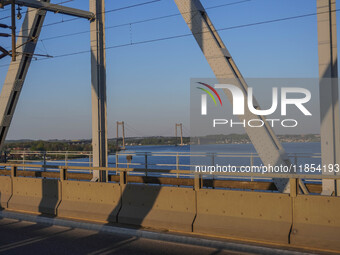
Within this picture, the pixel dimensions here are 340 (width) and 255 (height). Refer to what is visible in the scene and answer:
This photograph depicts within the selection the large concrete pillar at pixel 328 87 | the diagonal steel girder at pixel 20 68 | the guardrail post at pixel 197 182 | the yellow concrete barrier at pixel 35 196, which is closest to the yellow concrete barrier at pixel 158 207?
the guardrail post at pixel 197 182

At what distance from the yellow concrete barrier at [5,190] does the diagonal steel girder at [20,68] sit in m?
4.98

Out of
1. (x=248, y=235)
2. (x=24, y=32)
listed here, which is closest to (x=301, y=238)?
(x=248, y=235)

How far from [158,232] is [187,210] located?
0.80 m

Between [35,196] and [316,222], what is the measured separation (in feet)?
28.7

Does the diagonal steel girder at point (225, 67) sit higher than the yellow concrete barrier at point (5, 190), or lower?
higher

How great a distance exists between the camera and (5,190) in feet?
49.6

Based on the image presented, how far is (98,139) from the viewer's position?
1566 centimetres

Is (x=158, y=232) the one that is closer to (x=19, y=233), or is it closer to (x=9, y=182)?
(x=19, y=233)

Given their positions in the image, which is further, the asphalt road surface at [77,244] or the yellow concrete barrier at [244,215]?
the asphalt road surface at [77,244]

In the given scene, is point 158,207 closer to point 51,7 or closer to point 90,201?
point 90,201

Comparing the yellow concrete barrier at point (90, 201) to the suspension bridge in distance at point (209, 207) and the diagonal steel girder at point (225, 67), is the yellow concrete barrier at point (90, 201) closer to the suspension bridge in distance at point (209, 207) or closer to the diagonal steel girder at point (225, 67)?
the suspension bridge in distance at point (209, 207)

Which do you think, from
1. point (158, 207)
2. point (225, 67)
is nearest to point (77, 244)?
point (158, 207)

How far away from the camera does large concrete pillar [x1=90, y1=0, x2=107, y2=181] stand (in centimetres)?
1561

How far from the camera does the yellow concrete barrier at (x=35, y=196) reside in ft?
44.0
